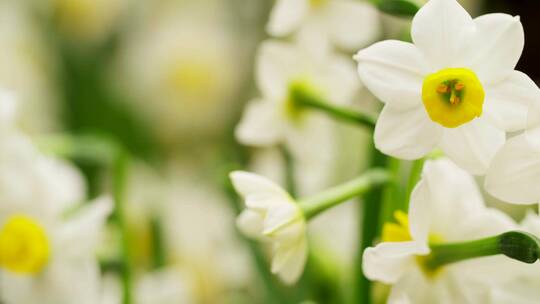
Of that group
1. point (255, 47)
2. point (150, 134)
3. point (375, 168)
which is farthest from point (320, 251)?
point (255, 47)

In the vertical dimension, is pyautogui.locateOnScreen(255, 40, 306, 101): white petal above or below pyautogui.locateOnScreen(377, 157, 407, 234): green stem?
above

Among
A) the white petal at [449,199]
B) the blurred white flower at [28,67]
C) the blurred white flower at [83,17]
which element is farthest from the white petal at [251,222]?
the blurred white flower at [83,17]

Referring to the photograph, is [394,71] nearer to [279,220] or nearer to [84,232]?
[279,220]

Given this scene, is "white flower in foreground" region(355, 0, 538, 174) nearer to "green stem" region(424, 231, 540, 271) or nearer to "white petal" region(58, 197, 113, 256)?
"green stem" region(424, 231, 540, 271)

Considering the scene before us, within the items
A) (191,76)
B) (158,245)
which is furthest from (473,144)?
(191,76)

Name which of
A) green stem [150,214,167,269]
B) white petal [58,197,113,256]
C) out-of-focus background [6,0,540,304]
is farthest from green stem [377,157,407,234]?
out-of-focus background [6,0,540,304]

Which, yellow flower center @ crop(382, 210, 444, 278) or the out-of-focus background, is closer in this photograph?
yellow flower center @ crop(382, 210, 444, 278)
